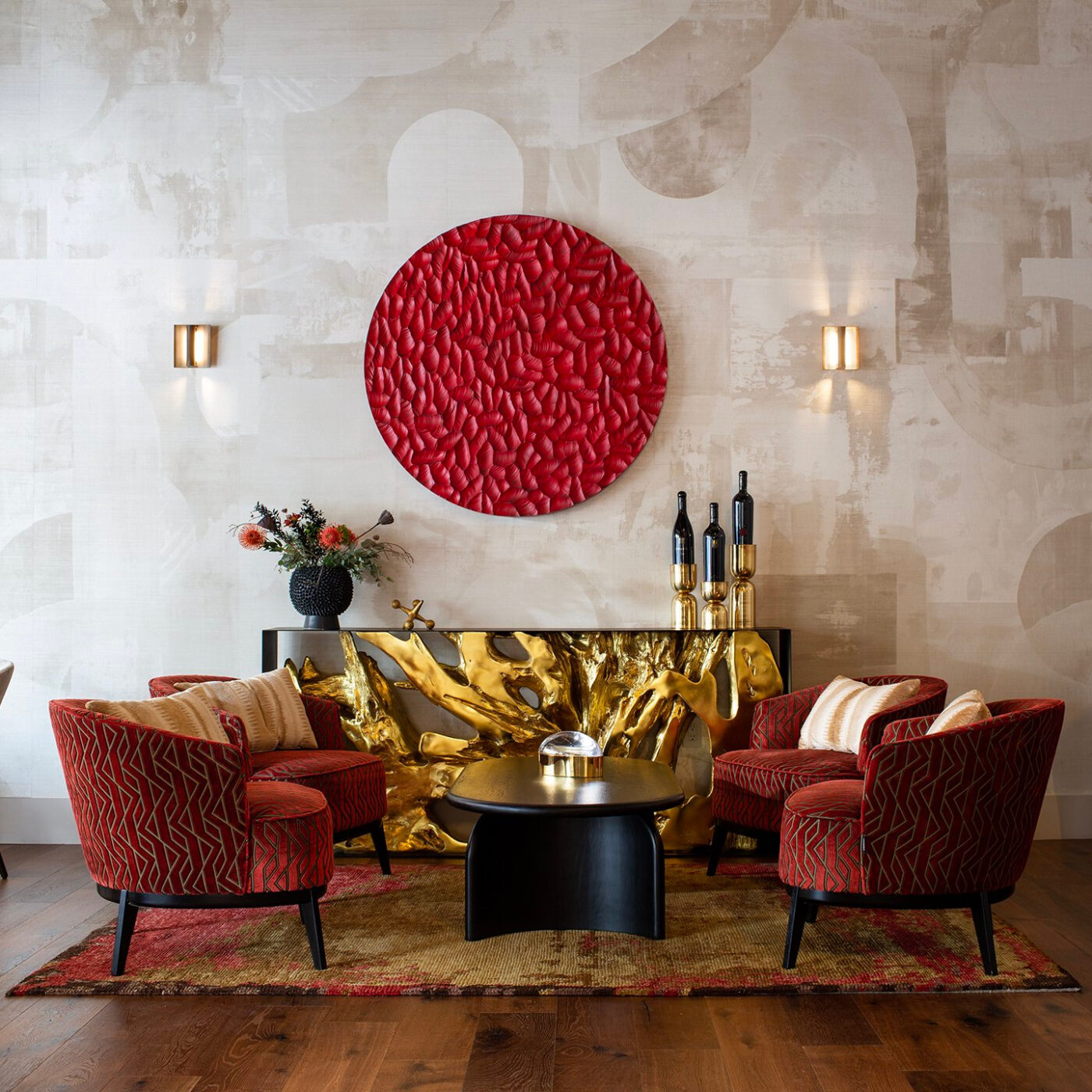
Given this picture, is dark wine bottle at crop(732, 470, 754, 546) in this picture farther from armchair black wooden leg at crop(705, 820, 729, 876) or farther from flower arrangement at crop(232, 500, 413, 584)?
flower arrangement at crop(232, 500, 413, 584)

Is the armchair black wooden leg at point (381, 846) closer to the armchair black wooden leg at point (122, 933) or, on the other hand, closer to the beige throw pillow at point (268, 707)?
the beige throw pillow at point (268, 707)

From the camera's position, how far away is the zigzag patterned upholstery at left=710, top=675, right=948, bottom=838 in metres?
3.49

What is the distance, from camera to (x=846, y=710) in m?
3.74

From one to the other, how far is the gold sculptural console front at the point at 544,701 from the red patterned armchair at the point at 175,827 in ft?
3.94

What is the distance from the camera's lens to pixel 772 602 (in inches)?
179

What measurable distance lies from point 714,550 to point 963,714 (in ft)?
5.05

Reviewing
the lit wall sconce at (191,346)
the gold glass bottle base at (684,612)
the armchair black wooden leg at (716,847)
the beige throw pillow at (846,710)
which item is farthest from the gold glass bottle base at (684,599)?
the lit wall sconce at (191,346)

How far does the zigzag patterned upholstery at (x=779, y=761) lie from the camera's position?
349cm

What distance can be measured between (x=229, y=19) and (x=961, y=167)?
3.25 metres

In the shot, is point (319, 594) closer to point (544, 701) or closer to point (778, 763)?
point (544, 701)

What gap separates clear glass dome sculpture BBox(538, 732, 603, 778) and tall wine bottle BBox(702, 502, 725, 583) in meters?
1.27

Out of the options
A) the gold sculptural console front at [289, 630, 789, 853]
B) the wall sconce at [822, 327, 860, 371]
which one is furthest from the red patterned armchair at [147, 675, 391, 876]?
the wall sconce at [822, 327, 860, 371]

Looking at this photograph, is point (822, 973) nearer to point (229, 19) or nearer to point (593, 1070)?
point (593, 1070)

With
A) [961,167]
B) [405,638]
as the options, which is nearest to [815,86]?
[961,167]
